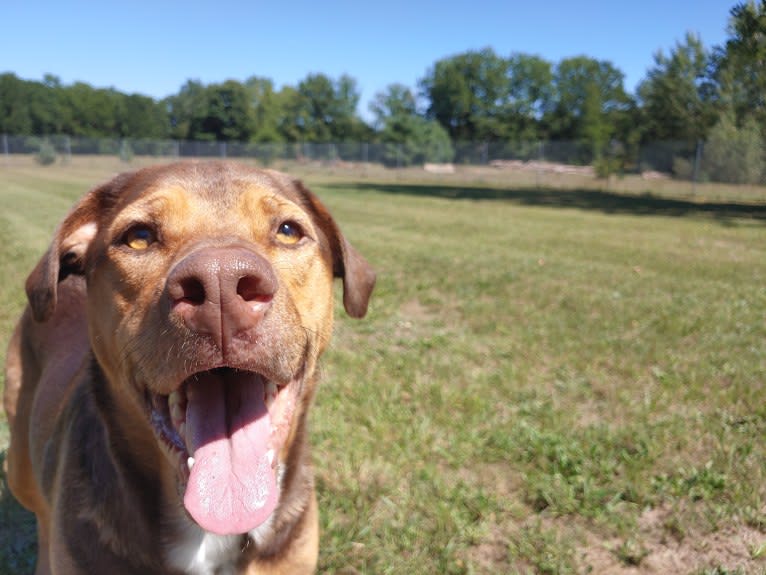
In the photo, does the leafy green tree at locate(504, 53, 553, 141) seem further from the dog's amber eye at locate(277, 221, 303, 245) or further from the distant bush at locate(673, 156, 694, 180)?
the dog's amber eye at locate(277, 221, 303, 245)

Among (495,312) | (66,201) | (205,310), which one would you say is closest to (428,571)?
(205,310)

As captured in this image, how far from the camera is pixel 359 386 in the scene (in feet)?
17.4

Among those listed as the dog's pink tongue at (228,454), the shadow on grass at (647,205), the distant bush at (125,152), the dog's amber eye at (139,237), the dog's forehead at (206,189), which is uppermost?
the distant bush at (125,152)

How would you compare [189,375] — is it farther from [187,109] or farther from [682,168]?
[187,109]

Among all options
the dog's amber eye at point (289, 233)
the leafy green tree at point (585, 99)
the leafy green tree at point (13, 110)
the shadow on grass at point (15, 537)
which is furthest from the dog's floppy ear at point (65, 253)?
the leafy green tree at point (13, 110)

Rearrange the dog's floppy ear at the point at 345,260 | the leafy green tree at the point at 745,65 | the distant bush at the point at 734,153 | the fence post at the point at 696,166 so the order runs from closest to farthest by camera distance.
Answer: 1. the dog's floppy ear at the point at 345,260
2. the leafy green tree at the point at 745,65
3. the distant bush at the point at 734,153
4. the fence post at the point at 696,166

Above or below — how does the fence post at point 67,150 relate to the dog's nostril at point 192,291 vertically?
above

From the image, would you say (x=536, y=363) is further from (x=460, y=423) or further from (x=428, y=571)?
(x=428, y=571)

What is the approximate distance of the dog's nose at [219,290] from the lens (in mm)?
1826

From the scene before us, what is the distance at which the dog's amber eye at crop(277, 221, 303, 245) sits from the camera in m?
2.55

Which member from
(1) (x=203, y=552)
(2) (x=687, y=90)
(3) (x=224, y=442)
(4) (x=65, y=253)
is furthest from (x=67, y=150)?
(3) (x=224, y=442)

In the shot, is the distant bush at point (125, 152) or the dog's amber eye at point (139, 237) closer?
the dog's amber eye at point (139, 237)

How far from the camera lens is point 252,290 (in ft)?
6.27

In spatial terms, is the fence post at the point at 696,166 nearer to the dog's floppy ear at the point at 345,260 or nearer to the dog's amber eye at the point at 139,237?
the dog's floppy ear at the point at 345,260
